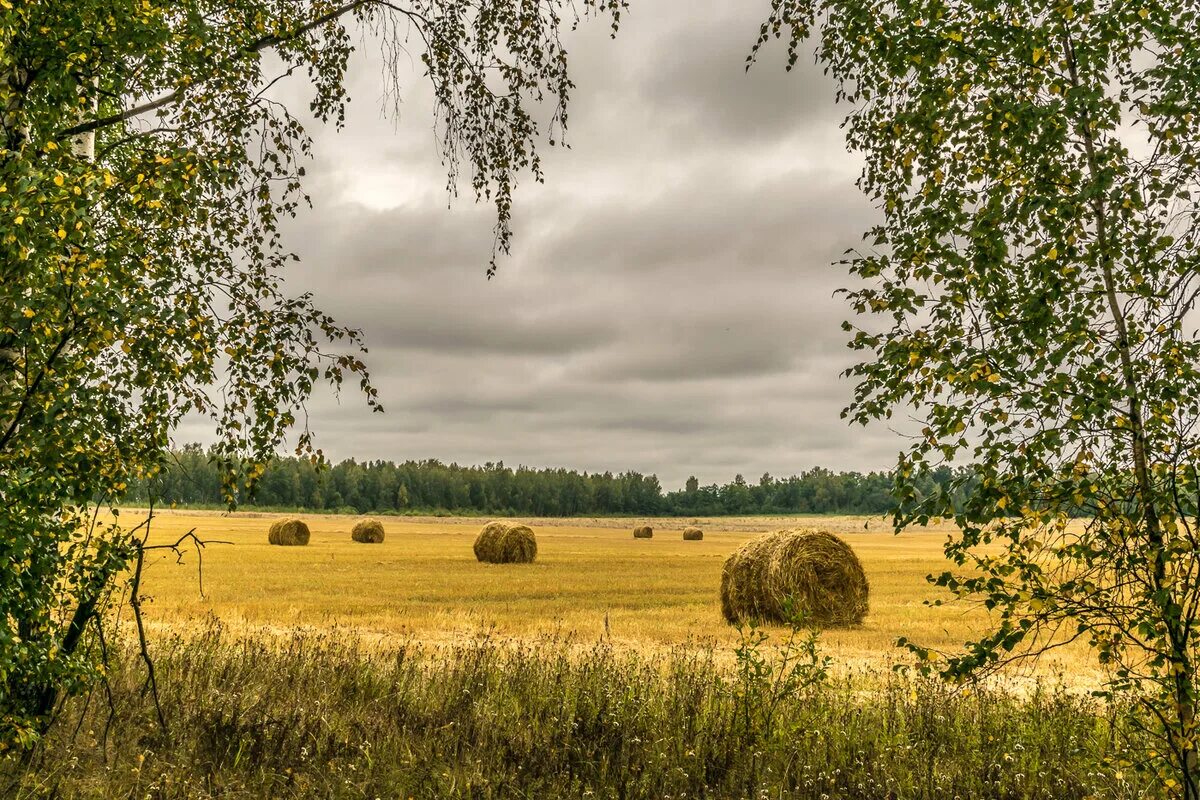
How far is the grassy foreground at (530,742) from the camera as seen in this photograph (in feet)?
19.6

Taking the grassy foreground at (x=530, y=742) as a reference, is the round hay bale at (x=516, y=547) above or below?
below

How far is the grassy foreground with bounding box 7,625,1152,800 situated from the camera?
5.98m

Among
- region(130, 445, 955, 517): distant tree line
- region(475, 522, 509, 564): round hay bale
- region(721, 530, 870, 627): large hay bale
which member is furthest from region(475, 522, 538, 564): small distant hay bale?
region(130, 445, 955, 517): distant tree line

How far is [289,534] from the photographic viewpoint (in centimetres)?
4909

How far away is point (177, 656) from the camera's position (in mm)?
9188

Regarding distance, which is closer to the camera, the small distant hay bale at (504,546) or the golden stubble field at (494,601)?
the golden stubble field at (494,601)

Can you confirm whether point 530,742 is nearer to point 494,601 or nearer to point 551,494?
point 494,601

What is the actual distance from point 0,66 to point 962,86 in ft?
18.1

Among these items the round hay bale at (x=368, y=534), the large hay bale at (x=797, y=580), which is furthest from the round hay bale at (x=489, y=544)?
the large hay bale at (x=797, y=580)

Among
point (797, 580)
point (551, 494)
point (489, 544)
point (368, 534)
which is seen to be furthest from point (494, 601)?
point (551, 494)

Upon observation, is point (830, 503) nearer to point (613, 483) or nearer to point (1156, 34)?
point (613, 483)

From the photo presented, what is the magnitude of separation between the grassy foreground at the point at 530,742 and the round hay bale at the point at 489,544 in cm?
3051

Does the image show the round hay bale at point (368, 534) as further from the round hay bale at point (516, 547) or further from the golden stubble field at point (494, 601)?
the round hay bale at point (516, 547)

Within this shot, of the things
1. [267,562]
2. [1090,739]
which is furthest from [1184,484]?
[267,562]
